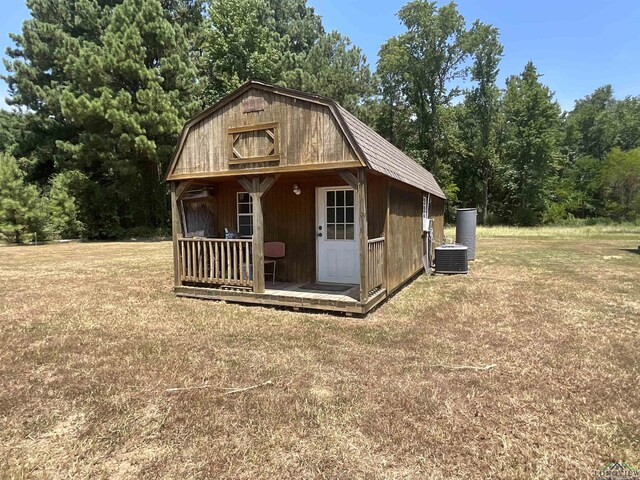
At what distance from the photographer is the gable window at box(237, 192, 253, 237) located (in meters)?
7.89

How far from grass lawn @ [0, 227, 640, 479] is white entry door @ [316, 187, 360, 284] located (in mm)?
1469

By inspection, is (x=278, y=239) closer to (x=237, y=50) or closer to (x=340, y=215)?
(x=340, y=215)

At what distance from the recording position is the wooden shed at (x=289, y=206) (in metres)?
5.68

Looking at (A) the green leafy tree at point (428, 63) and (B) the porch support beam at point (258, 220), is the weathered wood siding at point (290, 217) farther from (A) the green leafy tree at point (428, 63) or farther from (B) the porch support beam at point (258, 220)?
(A) the green leafy tree at point (428, 63)

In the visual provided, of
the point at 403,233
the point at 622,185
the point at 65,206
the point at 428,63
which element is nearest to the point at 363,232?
the point at 403,233

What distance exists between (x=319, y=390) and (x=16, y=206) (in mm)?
20625

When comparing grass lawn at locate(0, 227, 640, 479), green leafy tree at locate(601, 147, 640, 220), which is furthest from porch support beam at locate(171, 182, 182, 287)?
green leafy tree at locate(601, 147, 640, 220)

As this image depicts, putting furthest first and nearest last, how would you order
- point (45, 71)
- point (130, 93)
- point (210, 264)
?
point (45, 71)
point (130, 93)
point (210, 264)

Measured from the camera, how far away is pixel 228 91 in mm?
22672

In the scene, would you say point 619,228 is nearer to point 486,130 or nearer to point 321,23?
point 486,130

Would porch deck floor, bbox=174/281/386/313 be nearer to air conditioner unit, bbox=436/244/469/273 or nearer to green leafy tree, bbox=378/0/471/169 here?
air conditioner unit, bbox=436/244/469/273

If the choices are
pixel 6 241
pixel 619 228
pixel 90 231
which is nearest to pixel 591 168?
pixel 619 228

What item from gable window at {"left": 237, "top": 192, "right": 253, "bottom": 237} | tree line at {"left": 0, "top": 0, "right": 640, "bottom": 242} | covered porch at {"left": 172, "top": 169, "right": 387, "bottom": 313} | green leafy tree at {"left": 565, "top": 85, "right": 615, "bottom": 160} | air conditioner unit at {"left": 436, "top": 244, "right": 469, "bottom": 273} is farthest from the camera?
green leafy tree at {"left": 565, "top": 85, "right": 615, "bottom": 160}

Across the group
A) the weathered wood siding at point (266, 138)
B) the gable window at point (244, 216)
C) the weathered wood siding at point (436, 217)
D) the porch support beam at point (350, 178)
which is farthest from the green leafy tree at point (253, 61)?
the porch support beam at point (350, 178)
